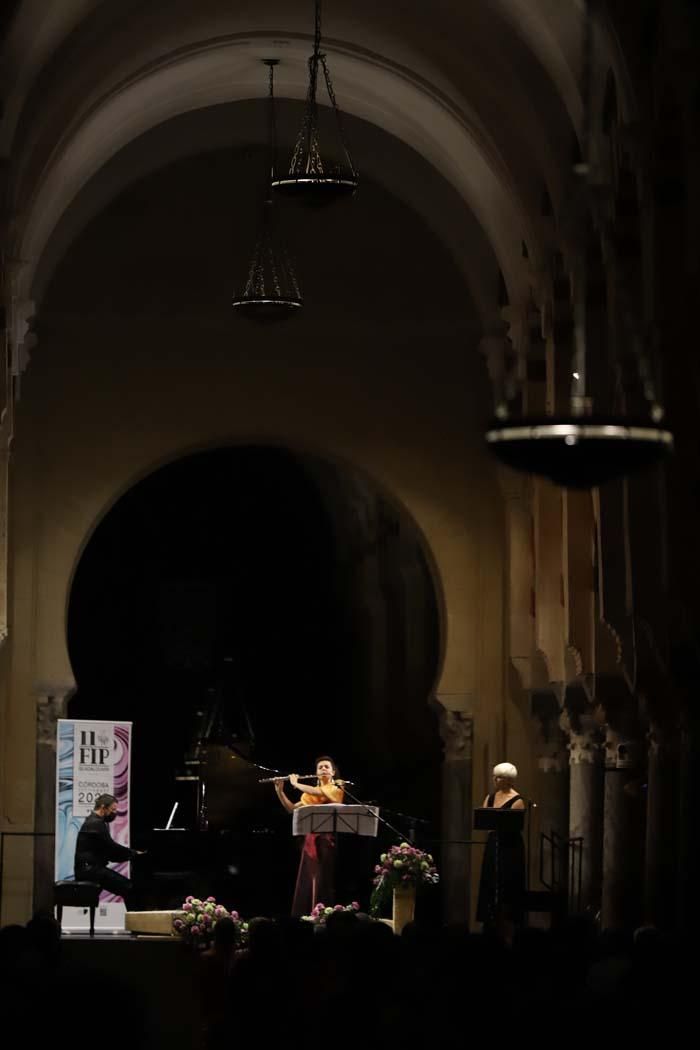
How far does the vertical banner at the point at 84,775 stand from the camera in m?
23.5

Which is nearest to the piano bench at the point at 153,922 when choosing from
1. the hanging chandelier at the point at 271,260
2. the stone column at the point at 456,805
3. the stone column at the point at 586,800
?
the stone column at the point at 586,800

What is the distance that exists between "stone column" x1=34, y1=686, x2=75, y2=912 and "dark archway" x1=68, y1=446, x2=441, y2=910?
23.1ft

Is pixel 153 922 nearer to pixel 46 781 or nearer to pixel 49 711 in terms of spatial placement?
pixel 46 781

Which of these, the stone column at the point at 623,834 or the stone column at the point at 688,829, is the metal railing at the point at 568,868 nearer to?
the stone column at the point at 623,834

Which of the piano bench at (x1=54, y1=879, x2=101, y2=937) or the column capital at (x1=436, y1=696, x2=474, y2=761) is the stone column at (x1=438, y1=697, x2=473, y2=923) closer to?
the column capital at (x1=436, y1=696, x2=474, y2=761)

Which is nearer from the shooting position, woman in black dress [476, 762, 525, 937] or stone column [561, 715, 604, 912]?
woman in black dress [476, 762, 525, 937]

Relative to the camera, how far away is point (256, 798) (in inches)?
981

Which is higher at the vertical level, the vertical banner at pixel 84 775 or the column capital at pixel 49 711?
the column capital at pixel 49 711

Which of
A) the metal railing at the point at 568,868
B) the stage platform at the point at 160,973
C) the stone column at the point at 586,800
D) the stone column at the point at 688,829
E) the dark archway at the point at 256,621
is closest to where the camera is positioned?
the stone column at the point at 688,829

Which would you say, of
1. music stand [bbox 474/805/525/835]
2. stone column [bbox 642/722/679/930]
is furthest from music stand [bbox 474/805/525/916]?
stone column [bbox 642/722/679/930]

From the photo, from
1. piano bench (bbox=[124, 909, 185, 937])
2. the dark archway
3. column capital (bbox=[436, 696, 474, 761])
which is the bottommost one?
piano bench (bbox=[124, 909, 185, 937])

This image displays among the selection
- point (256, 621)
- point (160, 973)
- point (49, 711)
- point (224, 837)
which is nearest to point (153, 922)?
point (224, 837)

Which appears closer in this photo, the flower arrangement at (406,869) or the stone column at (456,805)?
the flower arrangement at (406,869)

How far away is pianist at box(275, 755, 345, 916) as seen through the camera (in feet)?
73.3
